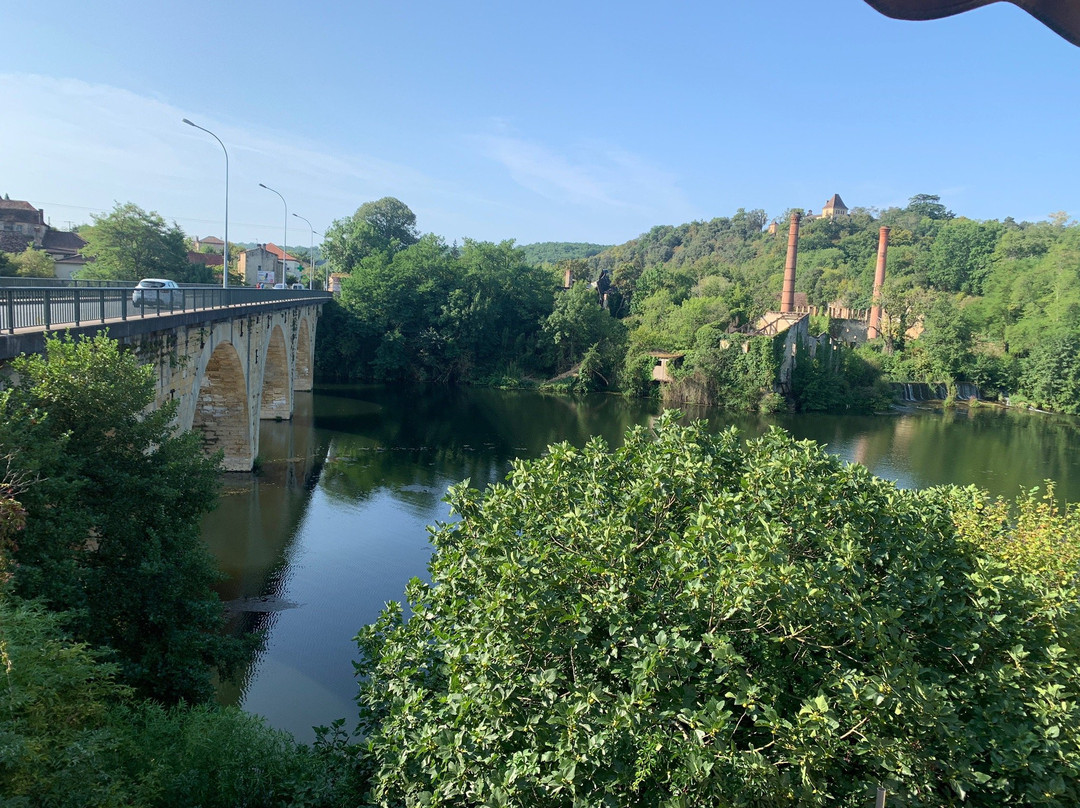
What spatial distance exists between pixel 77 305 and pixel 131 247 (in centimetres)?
3873

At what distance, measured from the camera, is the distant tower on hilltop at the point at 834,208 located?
118 metres

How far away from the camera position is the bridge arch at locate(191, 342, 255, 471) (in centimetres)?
2211

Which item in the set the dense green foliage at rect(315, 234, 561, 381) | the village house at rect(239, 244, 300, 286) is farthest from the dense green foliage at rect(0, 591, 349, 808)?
the village house at rect(239, 244, 300, 286)

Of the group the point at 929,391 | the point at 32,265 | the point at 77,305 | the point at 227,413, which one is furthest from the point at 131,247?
the point at 929,391

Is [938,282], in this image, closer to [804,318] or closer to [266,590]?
[804,318]

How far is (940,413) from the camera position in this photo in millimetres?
47656

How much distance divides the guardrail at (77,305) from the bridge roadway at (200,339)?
0.02 m

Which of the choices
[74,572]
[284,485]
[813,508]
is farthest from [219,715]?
[284,485]

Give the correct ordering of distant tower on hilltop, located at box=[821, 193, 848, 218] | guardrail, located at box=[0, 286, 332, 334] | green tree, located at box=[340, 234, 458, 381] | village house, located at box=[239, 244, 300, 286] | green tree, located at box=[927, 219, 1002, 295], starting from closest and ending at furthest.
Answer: guardrail, located at box=[0, 286, 332, 334] → green tree, located at box=[340, 234, 458, 381] → village house, located at box=[239, 244, 300, 286] → green tree, located at box=[927, 219, 1002, 295] → distant tower on hilltop, located at box=[821, 193, 848, 218]

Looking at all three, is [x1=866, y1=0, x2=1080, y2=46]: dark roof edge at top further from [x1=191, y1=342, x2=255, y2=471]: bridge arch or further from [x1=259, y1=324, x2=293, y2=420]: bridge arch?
[x1=259, y1=324, x2=293, y2=420]: bridge arch

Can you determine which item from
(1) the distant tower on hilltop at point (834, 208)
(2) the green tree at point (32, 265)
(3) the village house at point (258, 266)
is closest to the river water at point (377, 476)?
(2) the green tree at point (32, 265)

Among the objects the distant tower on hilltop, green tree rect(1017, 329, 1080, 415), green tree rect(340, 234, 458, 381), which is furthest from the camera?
the distant tower on hilltop

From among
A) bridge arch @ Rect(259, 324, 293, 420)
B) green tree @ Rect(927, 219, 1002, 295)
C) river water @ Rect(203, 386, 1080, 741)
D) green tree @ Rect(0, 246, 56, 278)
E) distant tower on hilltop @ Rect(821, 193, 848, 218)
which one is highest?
distant tower on hilltop @ Rect(821, 193, 848, 218)

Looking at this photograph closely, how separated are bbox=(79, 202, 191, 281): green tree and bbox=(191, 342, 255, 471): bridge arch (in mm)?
24889
